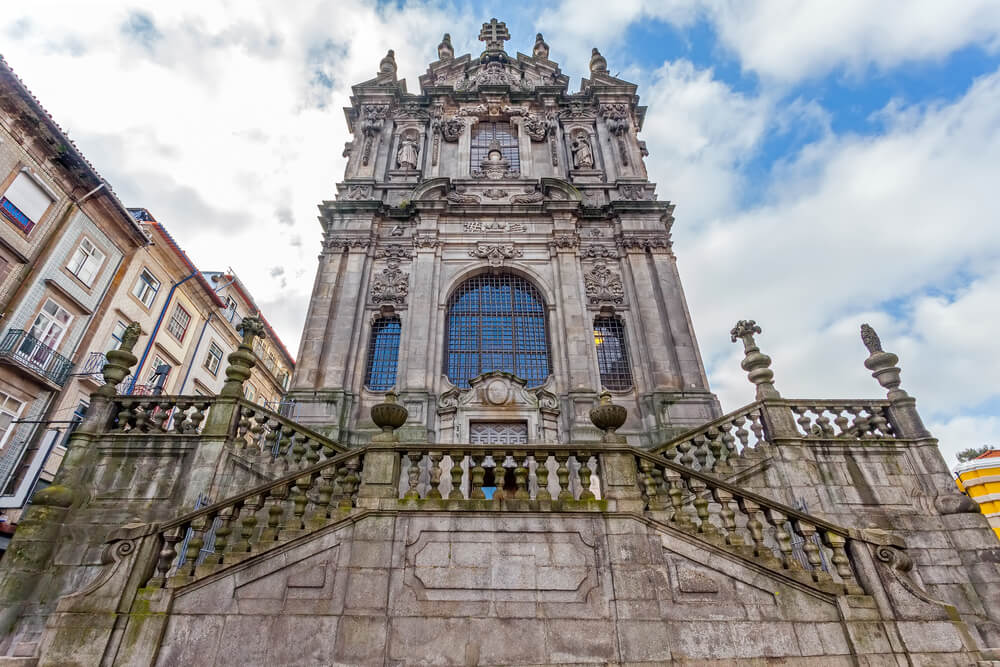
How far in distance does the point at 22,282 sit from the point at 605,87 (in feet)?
74.3

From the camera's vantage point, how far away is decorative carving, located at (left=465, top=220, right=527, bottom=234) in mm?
16500

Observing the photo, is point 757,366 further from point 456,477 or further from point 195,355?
point 195,355

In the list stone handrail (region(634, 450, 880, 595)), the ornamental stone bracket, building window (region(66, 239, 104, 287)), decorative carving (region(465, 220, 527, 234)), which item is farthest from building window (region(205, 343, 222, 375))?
stone handrail (region(634, 450, 880, 595))

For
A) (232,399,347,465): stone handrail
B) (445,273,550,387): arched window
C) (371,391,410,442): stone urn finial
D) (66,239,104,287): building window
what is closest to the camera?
(371,391,410,442): stone urn finial

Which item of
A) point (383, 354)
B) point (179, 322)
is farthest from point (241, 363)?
point (179, 322)

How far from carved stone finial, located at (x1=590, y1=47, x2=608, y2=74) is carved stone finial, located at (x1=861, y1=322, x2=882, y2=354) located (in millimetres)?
16317

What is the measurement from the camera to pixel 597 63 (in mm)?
22141

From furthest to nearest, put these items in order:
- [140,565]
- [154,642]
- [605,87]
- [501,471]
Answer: [605,87] → [501,471] → [140,565] → [154,642]

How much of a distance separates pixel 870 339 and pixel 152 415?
1518cm

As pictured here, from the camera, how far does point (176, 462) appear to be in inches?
351

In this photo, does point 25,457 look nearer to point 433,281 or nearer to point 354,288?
point 354,288

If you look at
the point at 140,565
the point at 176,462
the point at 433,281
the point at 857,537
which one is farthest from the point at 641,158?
the point at 140,565

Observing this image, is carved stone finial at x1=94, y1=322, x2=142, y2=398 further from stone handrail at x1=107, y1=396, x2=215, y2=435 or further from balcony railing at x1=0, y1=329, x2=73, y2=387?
balcony railing at x1=0, y1=329, x2=73, y2=387

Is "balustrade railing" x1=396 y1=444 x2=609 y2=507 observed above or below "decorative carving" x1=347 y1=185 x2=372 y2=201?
below
